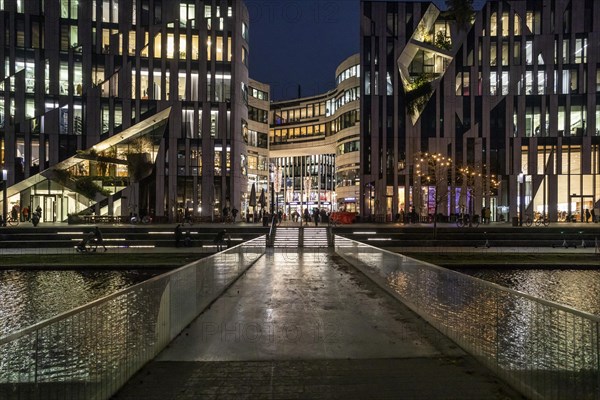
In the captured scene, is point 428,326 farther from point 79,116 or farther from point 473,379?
point 79,116

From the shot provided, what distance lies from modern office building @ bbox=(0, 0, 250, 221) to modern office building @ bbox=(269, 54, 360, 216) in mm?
9625

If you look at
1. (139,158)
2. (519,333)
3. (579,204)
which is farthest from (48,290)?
(579,204)

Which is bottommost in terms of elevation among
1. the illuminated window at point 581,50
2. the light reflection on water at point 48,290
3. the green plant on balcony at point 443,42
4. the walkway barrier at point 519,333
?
the light reflection on water at point 48,290

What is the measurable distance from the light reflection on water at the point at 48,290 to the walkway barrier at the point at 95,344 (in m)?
3.79

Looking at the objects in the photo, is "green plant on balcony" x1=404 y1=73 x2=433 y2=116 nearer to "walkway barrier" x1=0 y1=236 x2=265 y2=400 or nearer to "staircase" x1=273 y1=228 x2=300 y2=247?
"staircase" x1=273 y1=228 x2=300 y2=247

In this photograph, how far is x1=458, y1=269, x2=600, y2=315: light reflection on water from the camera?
1127 cm

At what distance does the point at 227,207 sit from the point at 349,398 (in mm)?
43253

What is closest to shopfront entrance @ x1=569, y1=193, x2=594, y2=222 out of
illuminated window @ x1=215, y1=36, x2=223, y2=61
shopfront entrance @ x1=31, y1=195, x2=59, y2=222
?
illuminated window @ x1=215, y1=36, x2=223, y2=61

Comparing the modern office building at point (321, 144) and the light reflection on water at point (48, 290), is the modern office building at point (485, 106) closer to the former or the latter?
the modern office building at point (321, 144)

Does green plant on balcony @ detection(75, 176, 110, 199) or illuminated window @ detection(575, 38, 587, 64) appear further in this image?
illuminated window @ detection(575, 38, 587, 64)

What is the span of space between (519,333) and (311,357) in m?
2.79

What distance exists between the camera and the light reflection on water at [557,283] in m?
11.3

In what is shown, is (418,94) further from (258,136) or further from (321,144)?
(321,144)

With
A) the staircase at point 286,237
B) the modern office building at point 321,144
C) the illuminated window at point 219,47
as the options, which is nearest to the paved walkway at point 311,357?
the staircase at point 286,237
